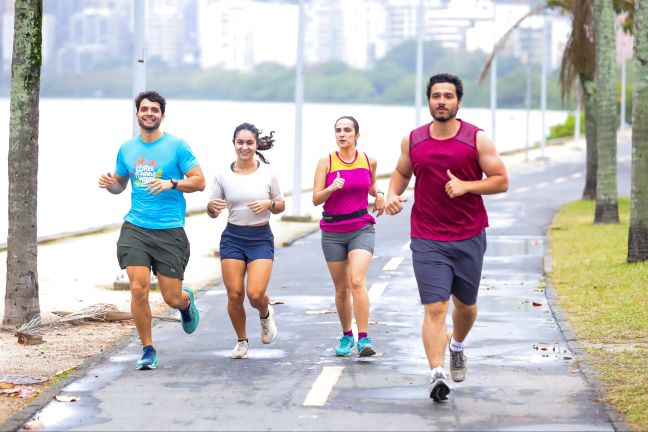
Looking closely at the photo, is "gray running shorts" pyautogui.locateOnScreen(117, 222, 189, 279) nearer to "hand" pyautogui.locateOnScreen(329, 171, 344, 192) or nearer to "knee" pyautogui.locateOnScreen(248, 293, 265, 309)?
"knee" pyautogui.locateOnScreen(248, 293, 265, 309)

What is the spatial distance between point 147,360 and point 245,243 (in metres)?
1.13

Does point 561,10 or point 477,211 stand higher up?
point 561,10

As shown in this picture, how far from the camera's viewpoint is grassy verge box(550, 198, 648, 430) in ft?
31.2

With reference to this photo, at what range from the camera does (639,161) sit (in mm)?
17359

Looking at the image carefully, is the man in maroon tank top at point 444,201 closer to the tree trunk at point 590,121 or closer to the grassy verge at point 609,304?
the grassy verge at point 609,304

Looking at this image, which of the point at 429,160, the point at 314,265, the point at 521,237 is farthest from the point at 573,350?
the point at 521,237

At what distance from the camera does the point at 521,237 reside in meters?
22.9

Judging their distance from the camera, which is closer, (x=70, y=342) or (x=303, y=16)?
(x=70, y=342)

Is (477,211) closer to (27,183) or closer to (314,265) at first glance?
(27,183)

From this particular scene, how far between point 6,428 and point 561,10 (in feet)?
80.4

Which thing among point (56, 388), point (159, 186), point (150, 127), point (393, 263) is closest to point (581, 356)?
point (159, 186)

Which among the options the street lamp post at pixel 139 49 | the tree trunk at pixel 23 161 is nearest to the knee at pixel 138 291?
the tree trunk at pixel 23 161

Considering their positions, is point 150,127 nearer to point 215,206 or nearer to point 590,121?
point 215,206

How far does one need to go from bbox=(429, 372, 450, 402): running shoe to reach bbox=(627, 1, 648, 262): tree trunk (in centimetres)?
893
